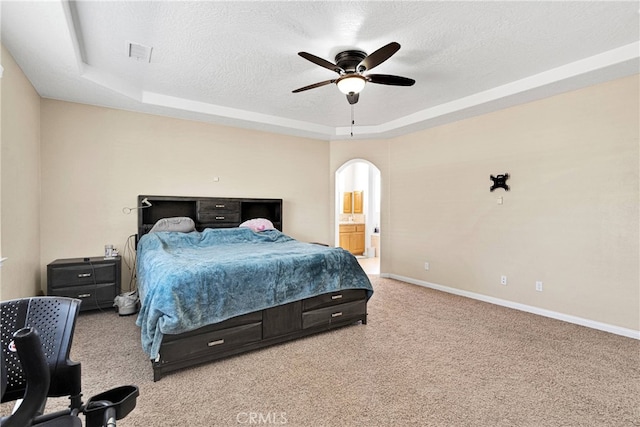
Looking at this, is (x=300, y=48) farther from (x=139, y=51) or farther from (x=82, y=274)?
(x=82, y=274)

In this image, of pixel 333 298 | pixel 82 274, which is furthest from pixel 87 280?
pixel 333 298

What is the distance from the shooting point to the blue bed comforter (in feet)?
7.61

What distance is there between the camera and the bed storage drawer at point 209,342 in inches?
93.1

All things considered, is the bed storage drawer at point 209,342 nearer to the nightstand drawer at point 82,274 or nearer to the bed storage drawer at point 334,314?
the bed storage drawer at point 334,314

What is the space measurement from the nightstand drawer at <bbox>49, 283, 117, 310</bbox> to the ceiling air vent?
8.13ft

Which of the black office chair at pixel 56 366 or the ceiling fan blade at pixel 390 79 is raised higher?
the ceiling fan blade at pixel 390 79

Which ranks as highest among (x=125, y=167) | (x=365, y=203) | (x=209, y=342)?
(x=125, y=167)

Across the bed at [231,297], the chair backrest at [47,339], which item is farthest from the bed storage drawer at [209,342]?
the chair backrest at [47,339]

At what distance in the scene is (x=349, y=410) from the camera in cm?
198

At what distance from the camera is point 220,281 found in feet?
8.48

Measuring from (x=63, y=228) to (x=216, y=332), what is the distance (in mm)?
2704

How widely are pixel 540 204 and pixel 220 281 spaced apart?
12.0 ft

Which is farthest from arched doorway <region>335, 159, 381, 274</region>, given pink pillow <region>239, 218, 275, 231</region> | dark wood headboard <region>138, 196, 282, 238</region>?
dark wood headboard <region>138, 196, 282, 238</region>

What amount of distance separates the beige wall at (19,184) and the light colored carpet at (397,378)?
0.76 metres
